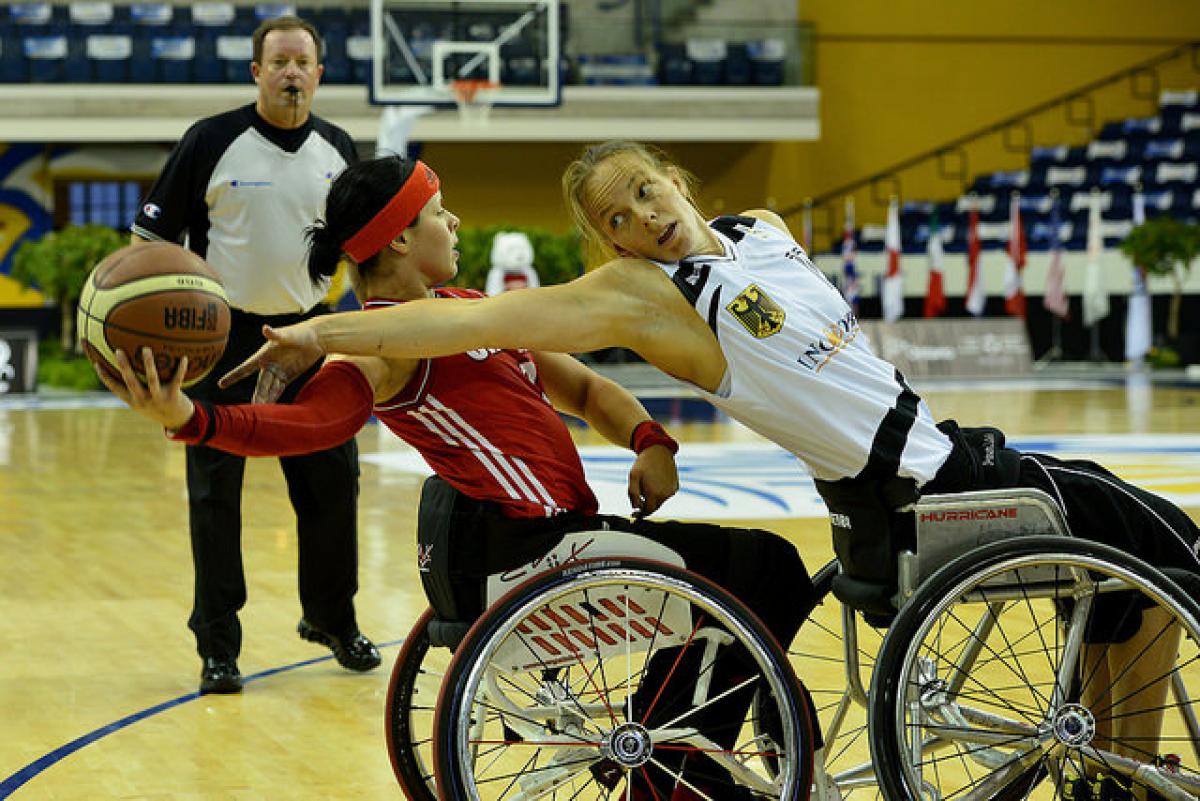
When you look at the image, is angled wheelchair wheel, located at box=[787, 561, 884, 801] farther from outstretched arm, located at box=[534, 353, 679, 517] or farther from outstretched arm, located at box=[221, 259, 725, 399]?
outstretched arm, located at box=[221, 259, 725, 399]

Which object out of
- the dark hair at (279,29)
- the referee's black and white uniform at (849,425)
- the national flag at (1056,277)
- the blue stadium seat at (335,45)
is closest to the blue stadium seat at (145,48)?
the blue stadium seat at (335,45)

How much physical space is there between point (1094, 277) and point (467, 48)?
26.0 ft

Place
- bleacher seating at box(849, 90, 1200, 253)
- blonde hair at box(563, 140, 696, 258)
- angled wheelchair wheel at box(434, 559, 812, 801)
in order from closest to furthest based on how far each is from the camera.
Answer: angled wheelchair wheel at box(434, 559, 812, 801)
blonde hair at box(563, 140, 696, 258)
bleacher seating at box(849, 90, 1200, 253)

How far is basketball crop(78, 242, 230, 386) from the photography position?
2367 mm

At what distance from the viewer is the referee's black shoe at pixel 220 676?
4.18 m

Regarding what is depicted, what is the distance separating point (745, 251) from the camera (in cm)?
278

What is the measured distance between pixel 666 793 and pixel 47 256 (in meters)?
17.0

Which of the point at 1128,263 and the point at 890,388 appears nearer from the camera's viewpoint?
the point at 890,388

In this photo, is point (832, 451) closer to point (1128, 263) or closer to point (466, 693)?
point (466, 693)

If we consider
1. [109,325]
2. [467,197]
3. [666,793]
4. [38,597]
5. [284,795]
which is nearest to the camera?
[109,325]

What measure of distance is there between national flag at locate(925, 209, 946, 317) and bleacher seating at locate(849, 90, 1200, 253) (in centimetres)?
98

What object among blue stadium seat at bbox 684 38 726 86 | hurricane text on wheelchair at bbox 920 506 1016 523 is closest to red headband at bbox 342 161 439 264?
hurricane text on wheelchair at bbox 920 506 1016 523

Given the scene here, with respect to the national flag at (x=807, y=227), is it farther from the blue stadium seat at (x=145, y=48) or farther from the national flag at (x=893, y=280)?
the blue stadium seat at (x=145, y=48)

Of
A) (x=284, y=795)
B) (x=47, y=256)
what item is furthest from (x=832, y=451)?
(x=47, y=256)
